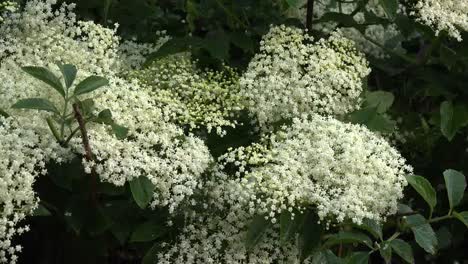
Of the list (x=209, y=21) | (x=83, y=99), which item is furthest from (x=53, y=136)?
(x=209, y=21)

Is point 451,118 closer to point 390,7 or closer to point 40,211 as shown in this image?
point 390,7

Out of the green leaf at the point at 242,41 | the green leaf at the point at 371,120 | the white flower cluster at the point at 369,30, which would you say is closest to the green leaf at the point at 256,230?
the green leaf at the point at 371,120

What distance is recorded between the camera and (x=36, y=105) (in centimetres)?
233

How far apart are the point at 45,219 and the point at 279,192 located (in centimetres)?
84

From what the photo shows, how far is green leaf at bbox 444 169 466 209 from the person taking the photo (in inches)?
A: 102

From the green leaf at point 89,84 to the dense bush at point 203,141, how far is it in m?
0.01

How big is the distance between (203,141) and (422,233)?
77 cm

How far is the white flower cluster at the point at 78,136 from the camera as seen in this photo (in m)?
2.35

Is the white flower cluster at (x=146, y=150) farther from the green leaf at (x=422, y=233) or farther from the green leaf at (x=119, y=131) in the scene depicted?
the green leaf at (x=422, y=233)

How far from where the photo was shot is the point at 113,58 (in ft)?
9.36

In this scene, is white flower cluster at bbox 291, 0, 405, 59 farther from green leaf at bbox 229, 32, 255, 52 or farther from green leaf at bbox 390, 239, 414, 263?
green leaf at bbox 390, 239, 414, 263

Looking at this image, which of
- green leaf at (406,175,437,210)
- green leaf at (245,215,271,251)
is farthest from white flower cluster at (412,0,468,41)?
green leaf at (245,215,271,251)

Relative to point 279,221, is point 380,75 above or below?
above

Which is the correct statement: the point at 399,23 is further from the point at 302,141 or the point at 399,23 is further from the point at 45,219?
the point at 45,219
